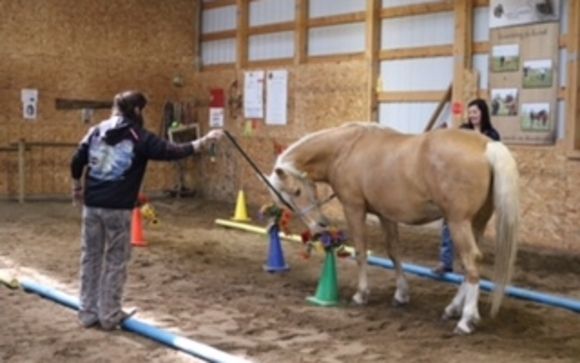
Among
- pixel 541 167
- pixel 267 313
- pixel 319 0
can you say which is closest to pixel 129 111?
pixel 267 313

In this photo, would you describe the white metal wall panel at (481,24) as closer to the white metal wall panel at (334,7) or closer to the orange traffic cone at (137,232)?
the white metal wall panel at (334,7)

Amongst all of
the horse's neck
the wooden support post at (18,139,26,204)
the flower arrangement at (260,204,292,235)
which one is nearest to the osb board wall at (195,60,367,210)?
the wooden support post at (18,139,26,204)

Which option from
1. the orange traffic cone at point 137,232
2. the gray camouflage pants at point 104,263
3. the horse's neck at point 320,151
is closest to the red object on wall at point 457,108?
the horse's neck at point 320,151

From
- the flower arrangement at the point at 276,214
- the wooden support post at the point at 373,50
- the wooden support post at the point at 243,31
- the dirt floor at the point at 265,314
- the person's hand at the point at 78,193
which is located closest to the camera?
the dirt floor at the point at 265,314

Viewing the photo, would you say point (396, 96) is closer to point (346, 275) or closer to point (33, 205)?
point (346, 275)

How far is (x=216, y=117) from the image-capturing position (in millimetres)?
13000

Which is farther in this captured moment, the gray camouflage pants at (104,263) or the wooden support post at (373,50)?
the wooden support post at (373,50)

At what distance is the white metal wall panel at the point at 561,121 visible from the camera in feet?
26.5

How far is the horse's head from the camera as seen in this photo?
19.0 feet

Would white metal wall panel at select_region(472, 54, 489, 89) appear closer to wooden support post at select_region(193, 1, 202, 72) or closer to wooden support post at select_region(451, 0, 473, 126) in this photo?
wooden support post at select_region(451, 0, 473, 126)

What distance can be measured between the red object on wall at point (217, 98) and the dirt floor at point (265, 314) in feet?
16.7

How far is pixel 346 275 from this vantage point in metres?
6.64

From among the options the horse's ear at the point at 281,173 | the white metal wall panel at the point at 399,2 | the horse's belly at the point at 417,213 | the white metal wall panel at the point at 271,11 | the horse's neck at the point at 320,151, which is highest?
the white metal wall panel at the point at 271,11

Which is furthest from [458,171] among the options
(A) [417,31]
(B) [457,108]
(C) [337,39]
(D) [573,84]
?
(C) [337,39]
